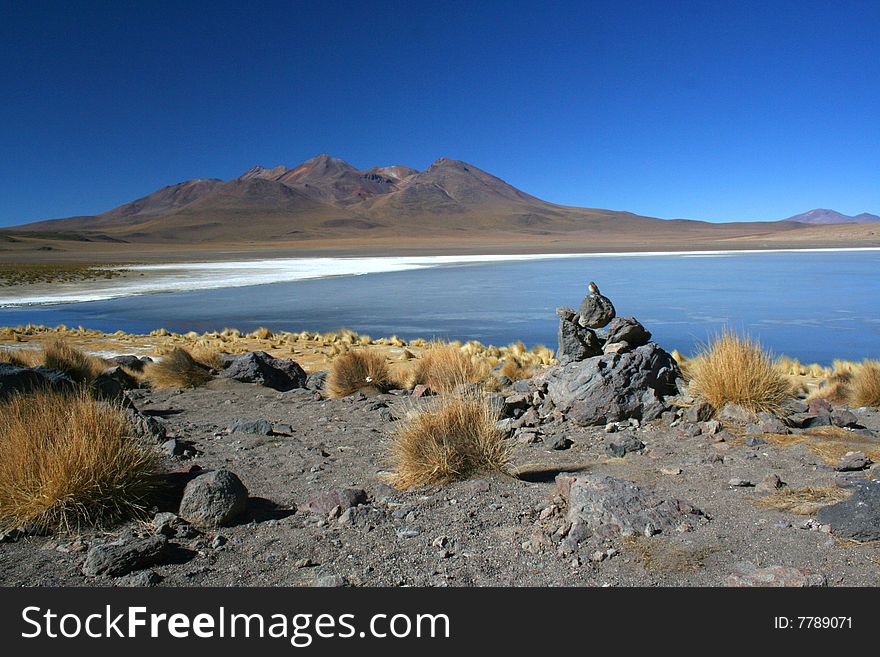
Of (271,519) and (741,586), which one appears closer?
(741,586)

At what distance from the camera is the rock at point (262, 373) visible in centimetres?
955

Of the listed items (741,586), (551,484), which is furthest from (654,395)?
(741,586)

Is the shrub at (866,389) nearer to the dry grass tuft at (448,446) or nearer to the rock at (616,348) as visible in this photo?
the rock at (616,348)

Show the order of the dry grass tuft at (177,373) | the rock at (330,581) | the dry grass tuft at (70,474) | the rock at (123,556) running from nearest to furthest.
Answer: the rock at (330,581) < the rock at (123,556) < the dry grass tuft at (70,474) < the dry grass tuft at (177,373)

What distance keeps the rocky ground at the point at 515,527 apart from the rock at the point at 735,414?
0.41 metres

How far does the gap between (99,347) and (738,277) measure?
27161 millimetres

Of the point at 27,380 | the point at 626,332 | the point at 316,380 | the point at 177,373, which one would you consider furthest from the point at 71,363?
the point at 626,332

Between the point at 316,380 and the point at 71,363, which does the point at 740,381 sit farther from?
the point at 71,363

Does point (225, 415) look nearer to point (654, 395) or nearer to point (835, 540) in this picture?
point (654, 395)

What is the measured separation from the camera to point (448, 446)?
16.8ft

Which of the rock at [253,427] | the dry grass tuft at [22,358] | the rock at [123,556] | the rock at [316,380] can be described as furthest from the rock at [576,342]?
the dry grass tuft at [22,358]

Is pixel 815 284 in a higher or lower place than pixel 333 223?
lower

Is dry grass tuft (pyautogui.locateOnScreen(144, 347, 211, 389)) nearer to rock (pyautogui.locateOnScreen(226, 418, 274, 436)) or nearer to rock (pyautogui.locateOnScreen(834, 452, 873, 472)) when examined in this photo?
rock (pyautogui.locateOnScreen(226, 418, 274, 436))
